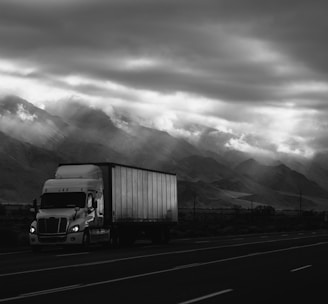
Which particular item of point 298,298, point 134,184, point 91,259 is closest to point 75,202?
point 134,184

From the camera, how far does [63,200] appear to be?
113ft

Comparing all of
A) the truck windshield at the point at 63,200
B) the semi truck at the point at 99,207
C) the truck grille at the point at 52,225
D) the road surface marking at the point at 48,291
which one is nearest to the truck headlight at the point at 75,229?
the semi truck at the point at 99,207

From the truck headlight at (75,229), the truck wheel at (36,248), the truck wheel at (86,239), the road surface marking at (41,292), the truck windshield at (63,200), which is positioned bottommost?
the road surface marking at (41,292)

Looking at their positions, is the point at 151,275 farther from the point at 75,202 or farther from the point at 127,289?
the point at 75,202

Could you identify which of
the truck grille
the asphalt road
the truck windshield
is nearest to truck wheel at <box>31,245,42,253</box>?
the truck grille

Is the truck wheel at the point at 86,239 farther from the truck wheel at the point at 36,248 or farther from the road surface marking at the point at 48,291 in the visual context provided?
the road surface marking at the point at 48,291

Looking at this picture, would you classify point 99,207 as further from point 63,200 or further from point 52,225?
point 52,225

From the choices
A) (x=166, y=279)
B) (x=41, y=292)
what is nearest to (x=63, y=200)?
(x=166, y=279)

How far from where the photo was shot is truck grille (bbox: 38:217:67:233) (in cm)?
3288

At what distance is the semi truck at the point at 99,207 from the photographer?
33031 millimetres

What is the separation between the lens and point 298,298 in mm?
14773

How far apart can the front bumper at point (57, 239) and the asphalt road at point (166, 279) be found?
17.1ft

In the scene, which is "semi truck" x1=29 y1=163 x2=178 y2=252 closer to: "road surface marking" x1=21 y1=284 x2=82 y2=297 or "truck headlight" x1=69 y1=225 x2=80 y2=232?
"truck headlight" x1=69 y1=225 x2=80 y2=232

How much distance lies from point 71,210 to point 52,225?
3.68 ft
